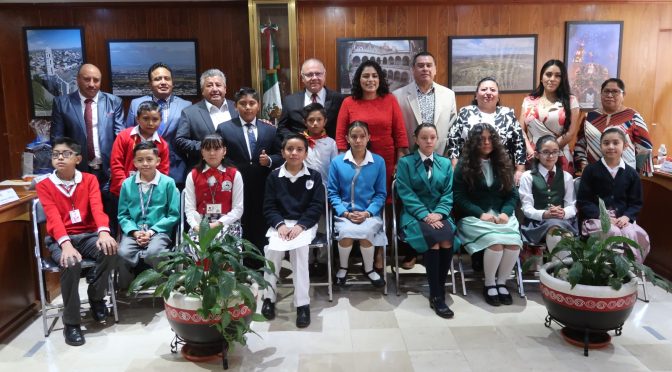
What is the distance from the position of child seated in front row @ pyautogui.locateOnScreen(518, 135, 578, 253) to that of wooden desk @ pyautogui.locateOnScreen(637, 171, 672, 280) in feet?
2.32

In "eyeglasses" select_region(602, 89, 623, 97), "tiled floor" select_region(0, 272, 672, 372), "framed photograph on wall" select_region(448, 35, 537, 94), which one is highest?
"framed photograph on wall" select_region(448, 35, 537, 94)

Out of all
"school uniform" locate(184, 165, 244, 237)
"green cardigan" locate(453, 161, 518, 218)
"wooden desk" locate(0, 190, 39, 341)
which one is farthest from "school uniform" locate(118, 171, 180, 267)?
"green cardigan" locate(453, 161, 518, 218)

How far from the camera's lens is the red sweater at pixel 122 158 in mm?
3334

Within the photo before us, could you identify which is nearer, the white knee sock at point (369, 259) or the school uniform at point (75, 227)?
the school uniform at point (75, 227)

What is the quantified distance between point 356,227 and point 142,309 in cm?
149

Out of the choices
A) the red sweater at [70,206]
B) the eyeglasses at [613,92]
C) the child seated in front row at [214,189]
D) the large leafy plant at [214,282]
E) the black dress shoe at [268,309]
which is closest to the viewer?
the large leafy plant at [214,282]

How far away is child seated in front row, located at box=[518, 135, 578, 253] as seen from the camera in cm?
339

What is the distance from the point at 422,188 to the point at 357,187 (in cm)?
44

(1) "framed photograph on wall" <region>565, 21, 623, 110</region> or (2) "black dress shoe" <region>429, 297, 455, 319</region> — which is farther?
(1) "framed photograph on wall" <region>565, 21, 623, 110</region>

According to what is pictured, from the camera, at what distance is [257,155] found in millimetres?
3529

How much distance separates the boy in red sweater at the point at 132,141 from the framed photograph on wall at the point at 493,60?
2.86m

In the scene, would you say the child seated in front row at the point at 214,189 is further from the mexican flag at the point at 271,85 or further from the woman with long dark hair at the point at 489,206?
the woman with long dark hair at the point at 489,206

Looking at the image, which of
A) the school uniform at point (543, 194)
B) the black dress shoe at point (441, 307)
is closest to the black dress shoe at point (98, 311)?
the black dress shoe at point (441, 307)

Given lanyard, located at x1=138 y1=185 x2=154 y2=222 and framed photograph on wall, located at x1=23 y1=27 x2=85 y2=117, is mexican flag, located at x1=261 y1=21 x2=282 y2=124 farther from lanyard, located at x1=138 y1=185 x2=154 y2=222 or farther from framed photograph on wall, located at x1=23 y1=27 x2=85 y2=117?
framed photograph on wall, located at x1=23 y1=27 x2=85 y2=117
